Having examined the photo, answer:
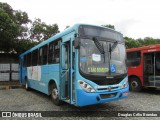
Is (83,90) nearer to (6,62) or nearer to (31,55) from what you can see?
(31,55)

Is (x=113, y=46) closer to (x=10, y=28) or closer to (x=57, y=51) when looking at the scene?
(x=57, y=51)

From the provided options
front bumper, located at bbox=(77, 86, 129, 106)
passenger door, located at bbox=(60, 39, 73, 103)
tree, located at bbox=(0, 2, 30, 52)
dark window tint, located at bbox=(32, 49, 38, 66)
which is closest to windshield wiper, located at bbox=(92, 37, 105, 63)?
passenger door, located at bbox=(60, 39, 73, 103)

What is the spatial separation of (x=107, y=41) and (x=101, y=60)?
75cm

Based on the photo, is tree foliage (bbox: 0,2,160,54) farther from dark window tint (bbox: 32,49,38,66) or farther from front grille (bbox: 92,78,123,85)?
front grille (bbox: 92,78,123,85)

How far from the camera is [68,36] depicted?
21.2 ft

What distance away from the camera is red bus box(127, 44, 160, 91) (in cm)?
998

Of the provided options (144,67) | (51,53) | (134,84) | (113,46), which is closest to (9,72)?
(51,53)

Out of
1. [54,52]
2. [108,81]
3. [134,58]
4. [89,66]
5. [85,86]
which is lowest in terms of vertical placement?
[85,86]

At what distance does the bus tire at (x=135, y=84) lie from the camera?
10859 mm

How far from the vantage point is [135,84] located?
36.4 feet

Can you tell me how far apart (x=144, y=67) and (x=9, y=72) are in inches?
470

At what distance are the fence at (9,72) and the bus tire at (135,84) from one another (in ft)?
35.3

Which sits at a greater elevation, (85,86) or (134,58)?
(134,58)

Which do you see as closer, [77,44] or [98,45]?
[77,44]
